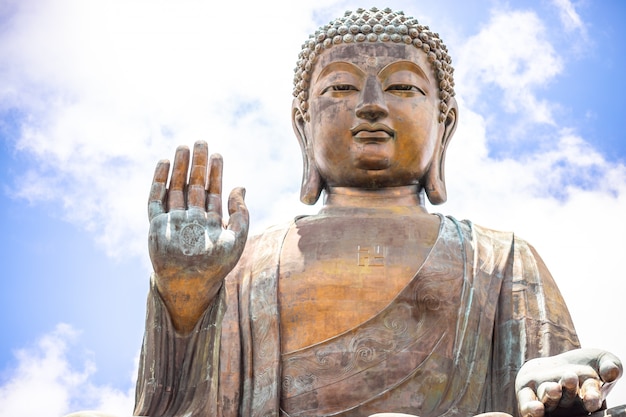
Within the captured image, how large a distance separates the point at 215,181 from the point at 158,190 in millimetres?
408

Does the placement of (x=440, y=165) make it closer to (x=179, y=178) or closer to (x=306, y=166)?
(x=306, y=166)

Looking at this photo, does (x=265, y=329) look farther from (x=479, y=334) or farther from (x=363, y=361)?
(x=479, y=334)

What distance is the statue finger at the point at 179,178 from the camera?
1184 centimetres

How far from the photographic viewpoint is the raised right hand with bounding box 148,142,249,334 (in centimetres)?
1145

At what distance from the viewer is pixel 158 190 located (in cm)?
1188

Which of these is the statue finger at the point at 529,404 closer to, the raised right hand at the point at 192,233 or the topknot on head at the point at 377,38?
the raised right hand at the point at 192,233

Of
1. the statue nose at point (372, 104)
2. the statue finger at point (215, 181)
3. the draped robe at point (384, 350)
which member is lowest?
the draped robe at point (384, 350)

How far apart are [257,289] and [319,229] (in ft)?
2.29

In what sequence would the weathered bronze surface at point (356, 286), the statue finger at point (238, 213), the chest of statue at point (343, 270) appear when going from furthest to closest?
the chest of statue at point (343, 270), the weathered bronze surface at point (356, 286), the statue finger at point (238, 213)

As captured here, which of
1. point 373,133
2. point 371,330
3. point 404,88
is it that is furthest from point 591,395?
point 404,88

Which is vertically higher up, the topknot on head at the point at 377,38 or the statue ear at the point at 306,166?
the topknot on head at the point at 377,38

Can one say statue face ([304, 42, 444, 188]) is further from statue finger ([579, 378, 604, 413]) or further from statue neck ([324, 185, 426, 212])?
statue finger ([579, 378, 604, 413])

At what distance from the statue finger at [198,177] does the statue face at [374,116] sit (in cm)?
158

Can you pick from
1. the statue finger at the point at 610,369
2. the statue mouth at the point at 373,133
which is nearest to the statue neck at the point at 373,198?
the statue mouth at the point at 373,133
